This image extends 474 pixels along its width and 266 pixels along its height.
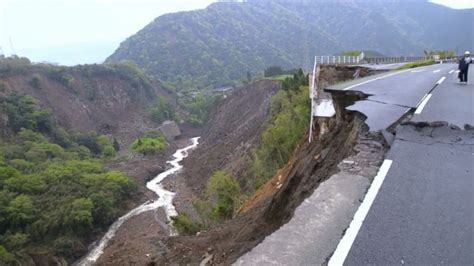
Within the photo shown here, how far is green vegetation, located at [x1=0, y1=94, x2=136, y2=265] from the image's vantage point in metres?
40.5

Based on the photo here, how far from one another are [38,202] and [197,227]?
27382 mm

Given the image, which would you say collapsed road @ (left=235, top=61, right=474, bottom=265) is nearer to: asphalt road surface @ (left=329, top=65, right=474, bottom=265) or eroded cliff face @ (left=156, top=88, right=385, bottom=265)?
asphalt road surface @ (left=329, top=65, right=474, bottom=265)

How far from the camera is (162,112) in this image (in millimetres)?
112688

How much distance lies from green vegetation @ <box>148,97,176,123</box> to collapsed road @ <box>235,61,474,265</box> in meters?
104

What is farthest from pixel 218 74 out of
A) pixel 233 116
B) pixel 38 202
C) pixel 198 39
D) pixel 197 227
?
→ pixel 197 227

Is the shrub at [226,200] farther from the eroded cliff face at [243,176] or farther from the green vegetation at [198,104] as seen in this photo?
the green vegetation at [198,104]

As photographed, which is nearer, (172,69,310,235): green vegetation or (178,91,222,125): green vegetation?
(172,69,310,235): green vegetation

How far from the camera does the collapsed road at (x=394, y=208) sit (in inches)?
196

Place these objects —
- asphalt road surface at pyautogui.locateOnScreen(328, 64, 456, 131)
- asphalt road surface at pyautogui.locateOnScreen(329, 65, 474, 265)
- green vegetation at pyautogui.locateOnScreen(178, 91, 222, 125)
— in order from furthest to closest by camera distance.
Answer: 1. green vegetation at pyautogui.locateOnScreen(178, 91, 222, 125)
2. asphalt road surface at pyautogui.locateOnScreen(328, 64, 456, 131)
3. asphalt road surface at pyautogui.locateOnScreen(329, 65, 474, 265)

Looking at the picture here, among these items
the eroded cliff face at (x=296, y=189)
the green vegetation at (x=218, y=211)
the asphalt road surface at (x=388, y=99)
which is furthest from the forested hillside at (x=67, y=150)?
the asphalt road surface at (x=388, y=99)

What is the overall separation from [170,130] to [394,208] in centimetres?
10000

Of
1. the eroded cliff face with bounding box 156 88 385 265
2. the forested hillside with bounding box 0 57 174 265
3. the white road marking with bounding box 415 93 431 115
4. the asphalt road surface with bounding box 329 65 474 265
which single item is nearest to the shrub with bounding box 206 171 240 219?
the eroded cliff face with bounding box 156 88 385 265

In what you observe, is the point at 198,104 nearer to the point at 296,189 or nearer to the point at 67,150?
the point at 67,150

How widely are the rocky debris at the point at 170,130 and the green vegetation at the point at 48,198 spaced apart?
29.7 metres
